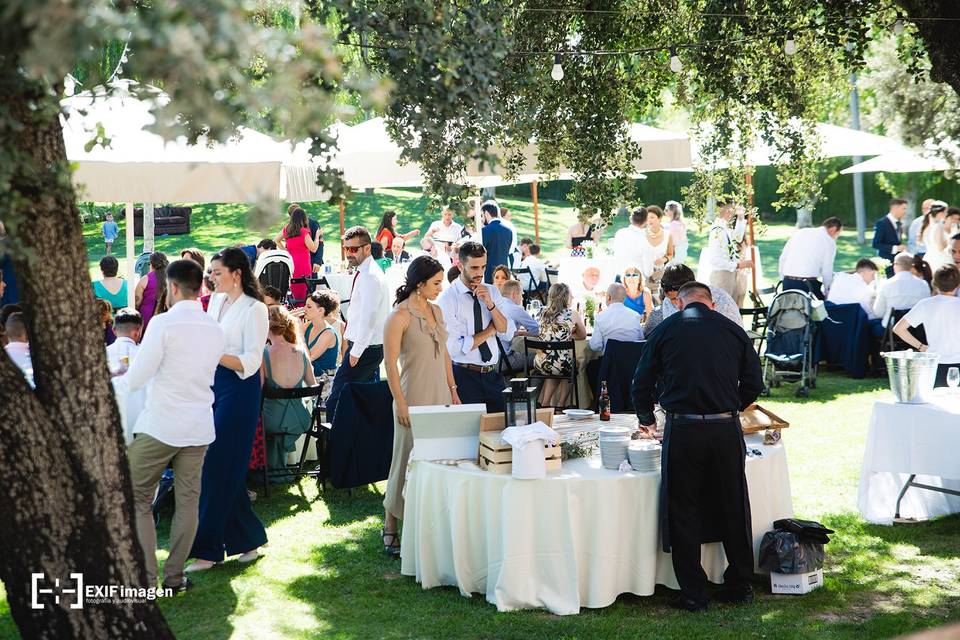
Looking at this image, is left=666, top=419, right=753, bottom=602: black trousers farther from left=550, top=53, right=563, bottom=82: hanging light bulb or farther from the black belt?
left=550, top=53, right=563, bottom=82: hanging light bulb

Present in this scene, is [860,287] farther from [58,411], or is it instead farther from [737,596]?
[58,411]

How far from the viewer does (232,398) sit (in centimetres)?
573

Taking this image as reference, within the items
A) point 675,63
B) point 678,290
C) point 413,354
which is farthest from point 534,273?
point 413,354

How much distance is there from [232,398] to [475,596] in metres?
1.68

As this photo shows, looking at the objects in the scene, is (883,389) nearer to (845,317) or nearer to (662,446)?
Answer: (845,317)

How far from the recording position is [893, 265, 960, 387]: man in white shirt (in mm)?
7535

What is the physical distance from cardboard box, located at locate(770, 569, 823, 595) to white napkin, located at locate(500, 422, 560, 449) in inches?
53.6

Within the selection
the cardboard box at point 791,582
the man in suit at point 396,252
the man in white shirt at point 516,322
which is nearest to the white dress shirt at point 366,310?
the man in white shirt at point 516,322

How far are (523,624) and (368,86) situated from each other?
10.4 feet

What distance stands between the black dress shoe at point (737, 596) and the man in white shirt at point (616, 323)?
361 centimetres

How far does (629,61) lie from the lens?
22.5 ft

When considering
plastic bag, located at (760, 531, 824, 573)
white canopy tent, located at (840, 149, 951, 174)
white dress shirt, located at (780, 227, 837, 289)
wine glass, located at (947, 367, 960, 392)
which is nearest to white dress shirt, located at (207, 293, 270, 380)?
plastic bag, located at (760, 531, 824, 573)

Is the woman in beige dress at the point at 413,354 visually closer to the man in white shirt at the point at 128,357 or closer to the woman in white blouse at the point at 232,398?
the woman in white blouse at the point at 232,398

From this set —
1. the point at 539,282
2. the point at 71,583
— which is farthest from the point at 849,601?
the point at 539,282
